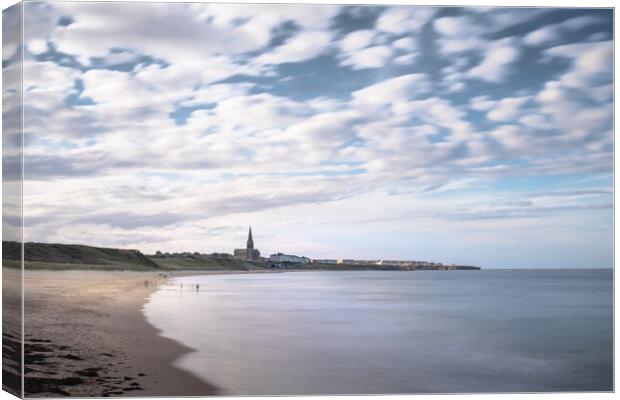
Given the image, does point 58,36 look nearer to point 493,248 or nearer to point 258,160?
point 258,160

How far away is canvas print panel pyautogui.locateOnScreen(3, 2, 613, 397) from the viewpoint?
29.4 ft

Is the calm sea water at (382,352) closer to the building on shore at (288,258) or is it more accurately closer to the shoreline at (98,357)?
the shoreline at (98,357)

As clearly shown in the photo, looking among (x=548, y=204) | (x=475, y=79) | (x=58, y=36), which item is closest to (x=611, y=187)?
(x=548, y=204)

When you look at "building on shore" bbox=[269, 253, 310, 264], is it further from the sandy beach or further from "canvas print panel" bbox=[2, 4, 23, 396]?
"canvas print panel" bbox=[2, 4, 23, 396]

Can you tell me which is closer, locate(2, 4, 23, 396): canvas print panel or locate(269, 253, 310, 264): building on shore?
locate(2, 4, 23, 396): canvas print panel

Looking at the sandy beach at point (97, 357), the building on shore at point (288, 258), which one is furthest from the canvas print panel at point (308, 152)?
the building on shore at point (288, 258)

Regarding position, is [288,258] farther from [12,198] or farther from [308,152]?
[12,198]

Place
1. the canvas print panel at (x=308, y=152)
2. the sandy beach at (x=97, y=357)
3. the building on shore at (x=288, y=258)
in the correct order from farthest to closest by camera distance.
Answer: the building on shore at (x=288, y=258) → the canvas print panel at (x=308, y=152) → the sandy beach at (x=97, y=357)

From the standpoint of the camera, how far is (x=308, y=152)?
10258 mm

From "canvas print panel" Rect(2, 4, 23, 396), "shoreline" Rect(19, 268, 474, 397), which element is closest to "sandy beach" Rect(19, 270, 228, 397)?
"shoreline" Rect(19, 268, 474, 397)

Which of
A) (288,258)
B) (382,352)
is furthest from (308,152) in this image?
(288,258)

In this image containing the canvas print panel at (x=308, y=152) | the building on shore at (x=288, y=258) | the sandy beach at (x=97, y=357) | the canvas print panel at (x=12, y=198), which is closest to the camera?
the canvas print panel at (x=12, y=198)

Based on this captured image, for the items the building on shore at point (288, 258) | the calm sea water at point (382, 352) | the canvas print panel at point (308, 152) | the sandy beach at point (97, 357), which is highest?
the canvas print panel at point (308, 152)

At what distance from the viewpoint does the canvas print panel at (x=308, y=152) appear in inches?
352
